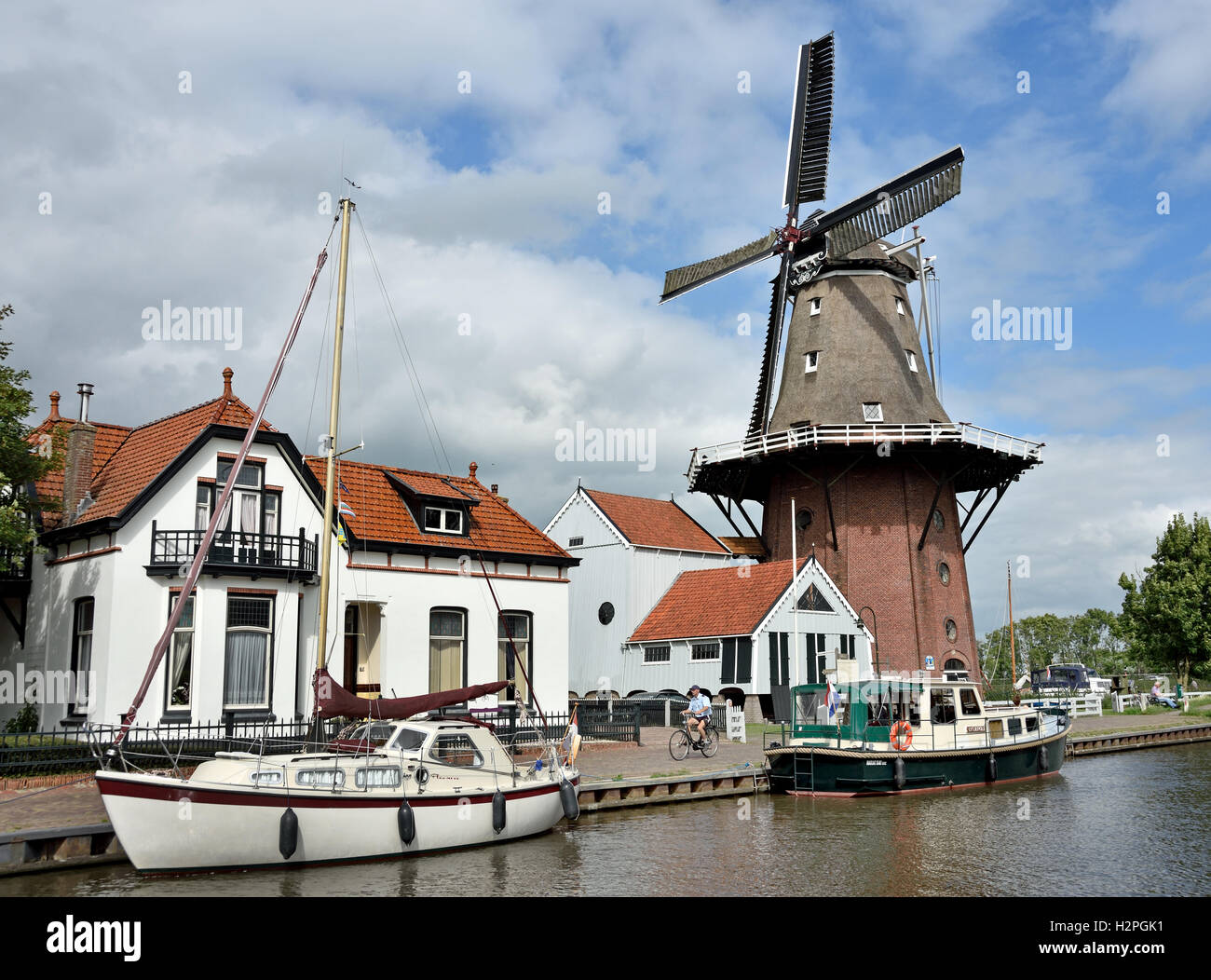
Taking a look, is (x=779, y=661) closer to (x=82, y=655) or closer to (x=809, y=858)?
(x=809, y=858)

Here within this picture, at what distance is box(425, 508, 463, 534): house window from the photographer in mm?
29156

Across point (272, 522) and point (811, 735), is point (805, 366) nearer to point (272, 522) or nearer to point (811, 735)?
point (811, 735)

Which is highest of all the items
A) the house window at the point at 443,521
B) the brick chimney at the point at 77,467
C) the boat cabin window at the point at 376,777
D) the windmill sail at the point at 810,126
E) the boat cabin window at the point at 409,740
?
the windmill sail at the point at 810,126

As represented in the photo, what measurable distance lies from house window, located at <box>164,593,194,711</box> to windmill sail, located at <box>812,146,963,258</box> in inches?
1267

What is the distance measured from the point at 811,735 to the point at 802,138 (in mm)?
31399

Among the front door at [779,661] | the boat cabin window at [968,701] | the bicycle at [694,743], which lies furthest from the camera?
the front door at [779,661]

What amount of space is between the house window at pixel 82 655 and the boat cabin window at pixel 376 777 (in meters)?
10.9

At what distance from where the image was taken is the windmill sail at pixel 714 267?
4753 centimetres

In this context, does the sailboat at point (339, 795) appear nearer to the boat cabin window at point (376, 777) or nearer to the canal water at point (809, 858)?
the boat cabin window at point (376, 777)

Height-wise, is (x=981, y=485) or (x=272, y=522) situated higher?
(x=981, y=485)

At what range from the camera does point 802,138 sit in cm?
4650

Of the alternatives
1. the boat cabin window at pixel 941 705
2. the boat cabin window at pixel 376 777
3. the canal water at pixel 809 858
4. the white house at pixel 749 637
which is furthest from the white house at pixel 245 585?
the boat cabin window at pixel 941 705

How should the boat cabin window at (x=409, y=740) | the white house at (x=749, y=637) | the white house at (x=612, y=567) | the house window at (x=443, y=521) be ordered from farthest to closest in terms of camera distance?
the white house at (x=612, y=567) < the white house at (x=749, y=637) < the house window at (x=443, y=521) < the boat cabin window at (x=409, y=740)
